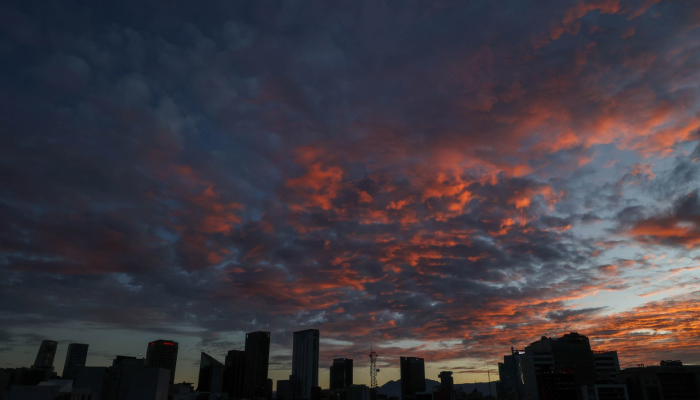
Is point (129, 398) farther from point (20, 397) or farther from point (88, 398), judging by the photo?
point (20, 397)

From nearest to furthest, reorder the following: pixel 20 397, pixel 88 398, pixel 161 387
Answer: pixel 20 397 < pixel 88 398 < pixel 161 387

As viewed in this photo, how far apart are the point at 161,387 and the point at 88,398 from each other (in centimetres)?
4167

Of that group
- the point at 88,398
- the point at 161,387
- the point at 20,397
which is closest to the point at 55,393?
the point at 20,397

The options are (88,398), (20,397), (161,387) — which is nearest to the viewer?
(20,397)

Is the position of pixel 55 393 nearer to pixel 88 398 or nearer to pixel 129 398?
pixel 88 398

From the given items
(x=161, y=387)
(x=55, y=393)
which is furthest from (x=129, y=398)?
(x=55, y=393)

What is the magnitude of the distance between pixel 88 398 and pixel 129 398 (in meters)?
48.5

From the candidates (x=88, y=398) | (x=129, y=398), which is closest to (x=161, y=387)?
(x=129, y=398)

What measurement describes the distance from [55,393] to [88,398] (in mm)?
30440

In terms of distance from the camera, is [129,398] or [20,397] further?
[129,398]

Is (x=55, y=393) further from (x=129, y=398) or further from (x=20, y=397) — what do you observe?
(x=129, y=398)

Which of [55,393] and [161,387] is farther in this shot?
[161,387]

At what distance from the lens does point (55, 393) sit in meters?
125

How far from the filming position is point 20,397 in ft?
397
